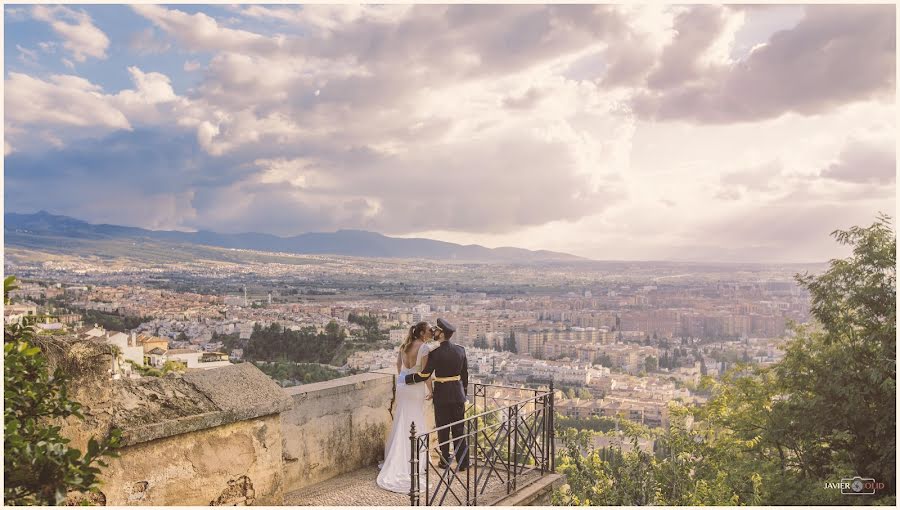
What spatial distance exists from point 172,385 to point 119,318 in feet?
88.8

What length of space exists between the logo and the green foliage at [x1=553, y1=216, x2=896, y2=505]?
14cm

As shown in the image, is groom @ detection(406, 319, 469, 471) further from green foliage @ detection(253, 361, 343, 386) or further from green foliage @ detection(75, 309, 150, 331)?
green foliage @ detection(75, 309, 150, 331)

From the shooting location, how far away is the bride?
649cm

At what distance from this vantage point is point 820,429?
39.7 ft

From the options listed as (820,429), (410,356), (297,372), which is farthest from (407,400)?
(297,372)

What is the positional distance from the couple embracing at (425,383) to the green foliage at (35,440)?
3.58 metres

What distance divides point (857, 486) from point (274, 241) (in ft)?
166

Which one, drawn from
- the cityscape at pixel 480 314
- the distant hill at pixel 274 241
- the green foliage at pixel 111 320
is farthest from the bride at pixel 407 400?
the distant hill at pixel 274 241

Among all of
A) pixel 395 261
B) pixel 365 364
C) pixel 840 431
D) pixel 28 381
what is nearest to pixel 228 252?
pixel 395 261

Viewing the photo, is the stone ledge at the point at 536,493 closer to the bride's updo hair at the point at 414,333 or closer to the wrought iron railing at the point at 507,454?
the wrought iron railing at the point at 507,454

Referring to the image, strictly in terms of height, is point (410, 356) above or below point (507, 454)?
above

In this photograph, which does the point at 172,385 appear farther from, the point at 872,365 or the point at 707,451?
the point at 707,451

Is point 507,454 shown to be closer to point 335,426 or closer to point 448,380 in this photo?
point 448,380

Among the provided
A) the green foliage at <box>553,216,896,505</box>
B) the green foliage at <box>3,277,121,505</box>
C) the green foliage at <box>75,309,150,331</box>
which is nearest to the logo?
the green foliage at <box>553,216,896,505</box>
